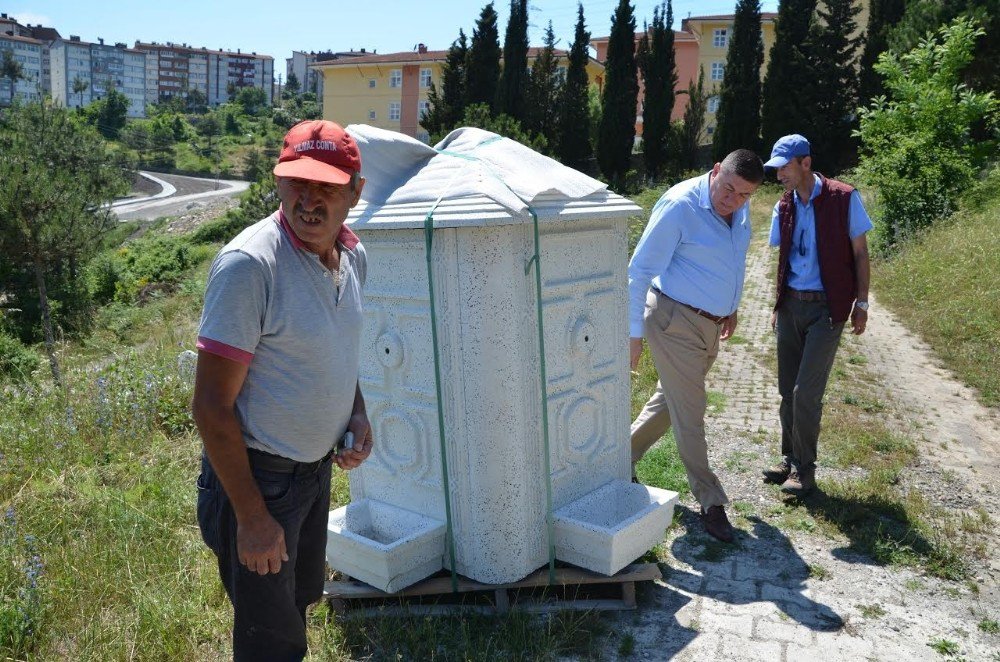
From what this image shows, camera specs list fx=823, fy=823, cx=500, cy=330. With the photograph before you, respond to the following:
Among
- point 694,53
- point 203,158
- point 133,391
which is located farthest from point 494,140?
point 203,158

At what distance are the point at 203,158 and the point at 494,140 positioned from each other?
7810cm

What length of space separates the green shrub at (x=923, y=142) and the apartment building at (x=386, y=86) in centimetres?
3807

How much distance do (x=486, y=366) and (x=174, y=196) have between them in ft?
192

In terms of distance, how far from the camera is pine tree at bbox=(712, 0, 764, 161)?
1275 inches

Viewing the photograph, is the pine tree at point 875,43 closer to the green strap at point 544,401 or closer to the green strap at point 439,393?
the green strap at point 544,401

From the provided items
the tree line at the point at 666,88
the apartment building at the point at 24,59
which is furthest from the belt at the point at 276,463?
the apartment building at the point at 24,59

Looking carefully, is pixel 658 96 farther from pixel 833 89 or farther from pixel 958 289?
pixel 958 289

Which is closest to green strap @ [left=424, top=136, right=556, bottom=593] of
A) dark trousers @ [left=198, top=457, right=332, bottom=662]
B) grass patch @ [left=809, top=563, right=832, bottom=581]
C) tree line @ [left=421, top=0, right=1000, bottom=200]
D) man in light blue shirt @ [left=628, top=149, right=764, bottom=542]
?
man in light blue shirt @ [left=628, top=149, right=764, bottom=542]

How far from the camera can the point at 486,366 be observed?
3.14 meters

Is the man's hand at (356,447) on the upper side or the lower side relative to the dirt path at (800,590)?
upper

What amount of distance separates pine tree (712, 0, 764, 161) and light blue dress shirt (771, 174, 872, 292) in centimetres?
2912

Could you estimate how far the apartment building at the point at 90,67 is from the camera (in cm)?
12412

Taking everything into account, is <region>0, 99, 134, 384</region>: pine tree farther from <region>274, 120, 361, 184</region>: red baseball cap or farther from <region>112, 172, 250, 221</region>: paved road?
<region>112, 172, 250, 221</region>: paved road

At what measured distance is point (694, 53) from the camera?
175 ft
